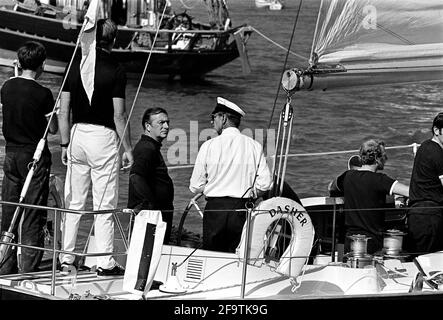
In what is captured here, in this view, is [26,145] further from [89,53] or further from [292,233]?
[292,233]

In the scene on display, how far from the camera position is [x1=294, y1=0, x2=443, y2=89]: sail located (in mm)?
9266

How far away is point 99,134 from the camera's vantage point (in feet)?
27.8

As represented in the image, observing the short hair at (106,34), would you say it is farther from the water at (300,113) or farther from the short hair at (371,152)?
the short hair at (371,152)

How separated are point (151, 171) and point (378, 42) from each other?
2.30 meters

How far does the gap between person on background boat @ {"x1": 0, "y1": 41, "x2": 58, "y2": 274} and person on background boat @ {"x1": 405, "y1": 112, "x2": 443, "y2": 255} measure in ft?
8.51

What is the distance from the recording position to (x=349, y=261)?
828 centimetres

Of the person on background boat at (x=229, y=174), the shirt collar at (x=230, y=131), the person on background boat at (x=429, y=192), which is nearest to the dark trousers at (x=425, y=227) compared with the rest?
the person on background boat at (x=429, y=192)

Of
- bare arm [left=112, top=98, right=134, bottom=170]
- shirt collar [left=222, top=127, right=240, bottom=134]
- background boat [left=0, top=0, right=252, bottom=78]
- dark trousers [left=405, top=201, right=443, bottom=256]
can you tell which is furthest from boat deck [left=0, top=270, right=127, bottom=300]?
background boat [left=0, top=0, right=252, bottom=78]

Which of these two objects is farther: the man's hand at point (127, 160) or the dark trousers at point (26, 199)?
the dark trousers at point (26, 199)

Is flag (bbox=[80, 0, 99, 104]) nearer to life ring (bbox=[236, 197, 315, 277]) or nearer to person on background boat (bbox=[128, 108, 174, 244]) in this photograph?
person on background boat (bbox=[128, 108, 174, 244])

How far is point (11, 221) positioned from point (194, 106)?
18.6 metres

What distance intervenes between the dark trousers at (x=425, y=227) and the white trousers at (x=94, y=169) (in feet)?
7.00

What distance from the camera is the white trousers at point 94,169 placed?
27.8 ft
